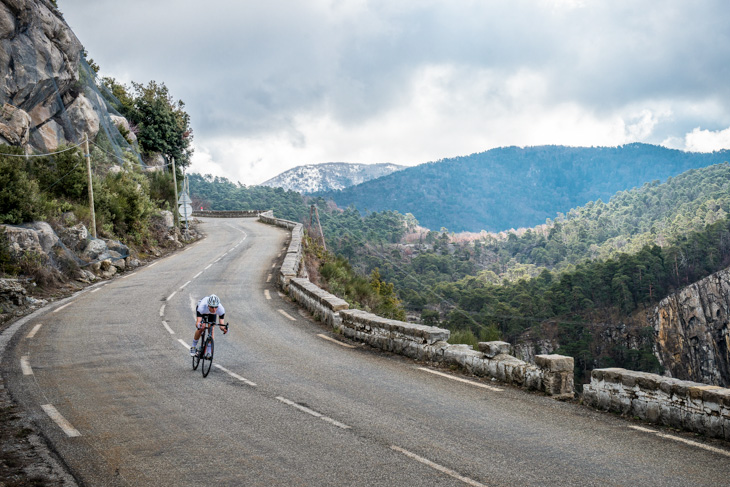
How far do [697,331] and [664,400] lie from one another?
4978 inches

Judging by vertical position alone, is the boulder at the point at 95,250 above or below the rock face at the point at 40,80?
below

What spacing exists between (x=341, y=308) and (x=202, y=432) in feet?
27.6

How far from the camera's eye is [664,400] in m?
7.36

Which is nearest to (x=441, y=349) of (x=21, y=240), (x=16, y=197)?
(x=21, y=240)

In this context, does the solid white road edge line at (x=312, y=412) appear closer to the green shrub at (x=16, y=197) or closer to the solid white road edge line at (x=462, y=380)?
the solid white road edge line at (x=462, y=380)

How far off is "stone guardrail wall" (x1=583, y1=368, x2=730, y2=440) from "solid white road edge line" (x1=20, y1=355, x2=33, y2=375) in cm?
953

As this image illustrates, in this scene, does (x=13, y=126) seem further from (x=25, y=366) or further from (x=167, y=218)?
(x=25, y=366)

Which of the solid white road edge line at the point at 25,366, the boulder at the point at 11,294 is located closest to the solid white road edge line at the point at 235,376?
the solid white road edge line at the point at 25,366

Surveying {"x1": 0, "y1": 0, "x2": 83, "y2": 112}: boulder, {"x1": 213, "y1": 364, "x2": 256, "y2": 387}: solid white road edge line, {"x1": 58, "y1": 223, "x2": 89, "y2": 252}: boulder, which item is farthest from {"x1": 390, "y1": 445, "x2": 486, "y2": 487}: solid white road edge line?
{"x1": 0, "y1": 0, "x2": 83, "y2": 112}: boulder

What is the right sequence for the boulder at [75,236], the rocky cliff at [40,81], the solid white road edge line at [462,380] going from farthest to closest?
the rocky cliff at [40,81] < the boulder at [75,236] < the solid white road edge line at [462,380]

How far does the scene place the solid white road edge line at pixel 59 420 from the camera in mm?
7039

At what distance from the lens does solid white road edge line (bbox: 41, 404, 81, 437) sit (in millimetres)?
7039

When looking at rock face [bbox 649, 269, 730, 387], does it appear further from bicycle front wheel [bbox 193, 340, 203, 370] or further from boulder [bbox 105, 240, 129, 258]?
bicycle front wheel [bbox 193, 340, 203, 370]

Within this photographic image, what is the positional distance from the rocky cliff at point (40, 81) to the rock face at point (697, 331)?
10787 centimetres
